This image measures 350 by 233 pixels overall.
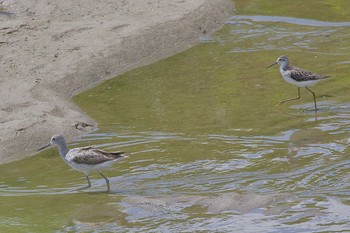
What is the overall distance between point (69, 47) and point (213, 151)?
5878 millimetres

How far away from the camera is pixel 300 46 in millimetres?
18938

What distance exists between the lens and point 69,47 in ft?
60.5

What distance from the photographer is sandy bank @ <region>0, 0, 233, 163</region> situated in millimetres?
14891

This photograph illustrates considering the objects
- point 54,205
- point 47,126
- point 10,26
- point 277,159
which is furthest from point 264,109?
point 10,26

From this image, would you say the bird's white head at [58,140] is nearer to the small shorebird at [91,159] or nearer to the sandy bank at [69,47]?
the small shorebird at [91,159]

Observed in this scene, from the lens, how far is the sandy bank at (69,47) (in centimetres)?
1489

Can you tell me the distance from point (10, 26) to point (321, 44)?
6.27 m

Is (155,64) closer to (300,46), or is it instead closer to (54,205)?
(300,46)

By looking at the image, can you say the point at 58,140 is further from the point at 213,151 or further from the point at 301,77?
the point at 301,77

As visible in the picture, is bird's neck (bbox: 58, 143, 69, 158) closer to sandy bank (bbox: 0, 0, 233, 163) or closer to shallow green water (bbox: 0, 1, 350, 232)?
shallow green water (bbox: 0, 1, 350, 232)

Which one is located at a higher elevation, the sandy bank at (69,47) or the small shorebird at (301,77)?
the sandy bank at (69,47)

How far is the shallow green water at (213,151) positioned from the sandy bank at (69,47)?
38 cm

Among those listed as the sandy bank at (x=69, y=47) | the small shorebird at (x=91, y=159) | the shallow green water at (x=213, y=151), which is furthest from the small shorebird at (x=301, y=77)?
the small shorebird at (x=91, y=159)

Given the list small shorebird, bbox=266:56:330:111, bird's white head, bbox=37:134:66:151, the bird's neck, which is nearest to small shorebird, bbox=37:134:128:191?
the bird's neck
